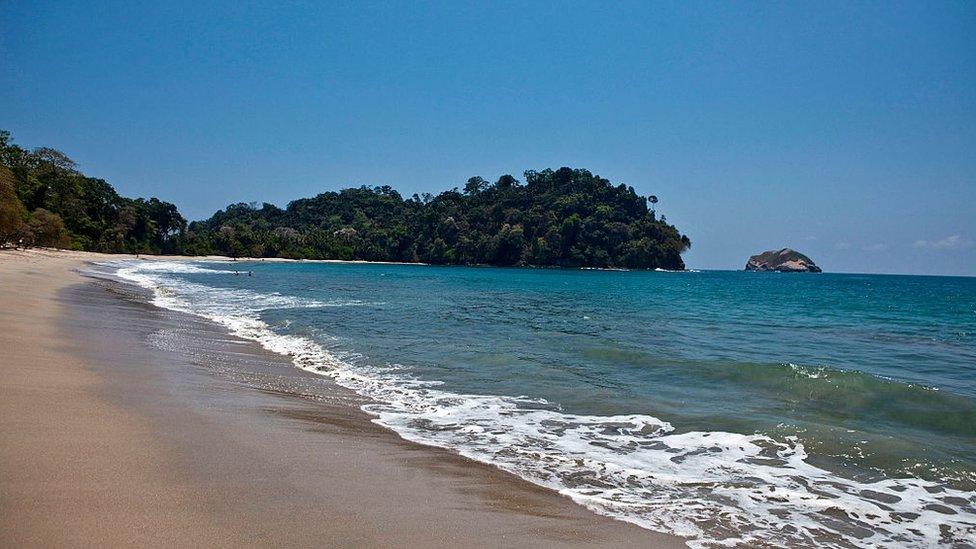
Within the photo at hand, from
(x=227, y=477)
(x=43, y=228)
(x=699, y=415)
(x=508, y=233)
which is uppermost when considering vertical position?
(x=508, y=233)

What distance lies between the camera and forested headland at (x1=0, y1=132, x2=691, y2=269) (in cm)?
9112

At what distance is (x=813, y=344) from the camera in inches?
655

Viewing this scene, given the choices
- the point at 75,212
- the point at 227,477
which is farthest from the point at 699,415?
the point at 75,212

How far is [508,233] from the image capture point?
5438 inches

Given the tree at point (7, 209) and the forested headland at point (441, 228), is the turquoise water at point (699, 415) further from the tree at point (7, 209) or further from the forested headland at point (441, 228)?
the forested headland at point (441, 228)

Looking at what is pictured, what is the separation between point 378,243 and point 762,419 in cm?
14714

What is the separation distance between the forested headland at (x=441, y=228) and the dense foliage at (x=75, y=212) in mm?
207

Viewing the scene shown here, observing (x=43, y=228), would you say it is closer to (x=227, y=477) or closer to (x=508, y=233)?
(x=227, y=477)

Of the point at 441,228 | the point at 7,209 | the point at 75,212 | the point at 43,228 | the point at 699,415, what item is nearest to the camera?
the point at 699,415

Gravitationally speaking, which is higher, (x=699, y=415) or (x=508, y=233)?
(x=508, y=233)

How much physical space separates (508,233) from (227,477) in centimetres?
13465

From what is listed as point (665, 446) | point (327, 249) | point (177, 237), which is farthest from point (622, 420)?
point (327, 249)

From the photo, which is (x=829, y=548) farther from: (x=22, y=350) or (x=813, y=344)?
(x=813, y=344)

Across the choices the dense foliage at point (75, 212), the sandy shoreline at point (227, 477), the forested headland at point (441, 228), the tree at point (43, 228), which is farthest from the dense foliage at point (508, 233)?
the sandy shoreline at point (227, 477)
